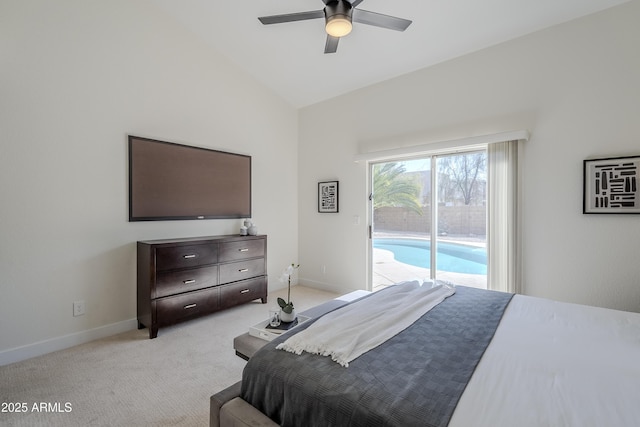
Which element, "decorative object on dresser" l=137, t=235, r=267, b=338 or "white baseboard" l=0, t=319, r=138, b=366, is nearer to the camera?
"white baseboard" l=0, t=319, r=138, b=366

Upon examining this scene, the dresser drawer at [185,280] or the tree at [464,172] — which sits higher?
the tree at [464,172]

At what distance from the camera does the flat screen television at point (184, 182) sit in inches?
123

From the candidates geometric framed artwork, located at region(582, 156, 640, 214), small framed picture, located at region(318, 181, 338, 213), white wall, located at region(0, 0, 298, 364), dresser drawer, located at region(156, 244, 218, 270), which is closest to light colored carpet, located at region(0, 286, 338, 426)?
white wall, located at region(0, 0, 298, 364)

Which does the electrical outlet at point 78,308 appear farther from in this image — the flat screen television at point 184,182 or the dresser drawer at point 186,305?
the flat screen television at point 184,182

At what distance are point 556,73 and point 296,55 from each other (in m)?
2.85

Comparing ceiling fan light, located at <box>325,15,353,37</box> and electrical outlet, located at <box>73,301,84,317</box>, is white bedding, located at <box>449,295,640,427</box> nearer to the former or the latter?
ceiling fan light, located at <box>325,15,353,37</box>

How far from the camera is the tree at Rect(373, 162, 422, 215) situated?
3.79 metres

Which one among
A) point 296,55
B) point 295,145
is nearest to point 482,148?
point 296,55

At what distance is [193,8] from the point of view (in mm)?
3234

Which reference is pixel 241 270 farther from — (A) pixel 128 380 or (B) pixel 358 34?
(B) pixel 358 34

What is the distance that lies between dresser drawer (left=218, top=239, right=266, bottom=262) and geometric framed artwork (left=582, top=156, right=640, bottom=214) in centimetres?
353

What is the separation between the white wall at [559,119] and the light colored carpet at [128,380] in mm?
3153

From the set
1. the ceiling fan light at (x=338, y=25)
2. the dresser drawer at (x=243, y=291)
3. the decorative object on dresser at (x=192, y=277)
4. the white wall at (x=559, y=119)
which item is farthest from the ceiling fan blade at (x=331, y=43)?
the dresser drawer at (x=243, y=291)

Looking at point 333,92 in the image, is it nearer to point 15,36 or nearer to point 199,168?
point 199,168
